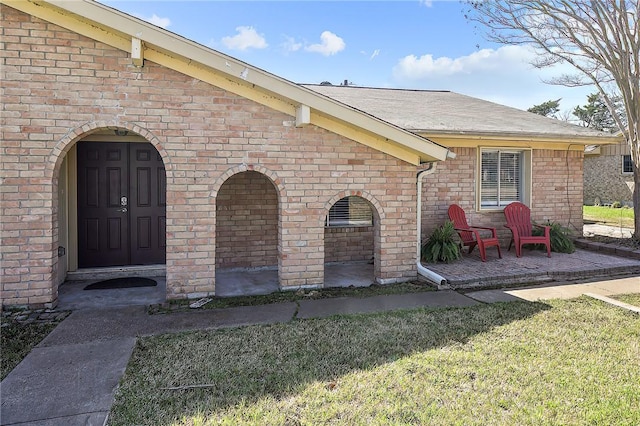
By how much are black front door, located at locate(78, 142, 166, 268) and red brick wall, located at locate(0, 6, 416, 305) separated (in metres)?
1.80

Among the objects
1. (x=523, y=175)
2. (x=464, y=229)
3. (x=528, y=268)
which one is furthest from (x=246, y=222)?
(x=523, y=175)

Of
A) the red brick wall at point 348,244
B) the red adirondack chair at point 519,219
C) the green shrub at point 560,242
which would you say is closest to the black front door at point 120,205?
the red brick wall at point 348,244

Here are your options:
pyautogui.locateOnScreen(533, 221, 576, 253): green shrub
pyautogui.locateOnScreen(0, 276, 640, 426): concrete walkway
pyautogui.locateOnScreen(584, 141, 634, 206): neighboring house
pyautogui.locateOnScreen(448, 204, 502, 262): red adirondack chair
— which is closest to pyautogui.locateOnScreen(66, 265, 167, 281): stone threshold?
pyautogui.locateOnScreen(0, 276, 640, 426): concrete walkway

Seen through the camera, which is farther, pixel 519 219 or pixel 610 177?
pixel 610 177

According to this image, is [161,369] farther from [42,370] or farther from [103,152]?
[103,152]

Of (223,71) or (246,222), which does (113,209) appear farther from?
(223,71)

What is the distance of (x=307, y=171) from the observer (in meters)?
5.68

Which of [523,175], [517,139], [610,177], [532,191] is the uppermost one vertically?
[610,177]

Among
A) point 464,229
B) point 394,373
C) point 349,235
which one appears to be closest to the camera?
point 394,373

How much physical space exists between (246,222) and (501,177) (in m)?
6.00

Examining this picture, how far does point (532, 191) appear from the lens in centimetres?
875

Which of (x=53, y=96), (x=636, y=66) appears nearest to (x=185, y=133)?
(x=53, y=96)

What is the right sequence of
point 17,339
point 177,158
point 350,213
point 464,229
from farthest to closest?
1. point 350,213
2. point 464,229
3. point 177,158
4. point 17,339

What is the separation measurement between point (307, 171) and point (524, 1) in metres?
8.04
